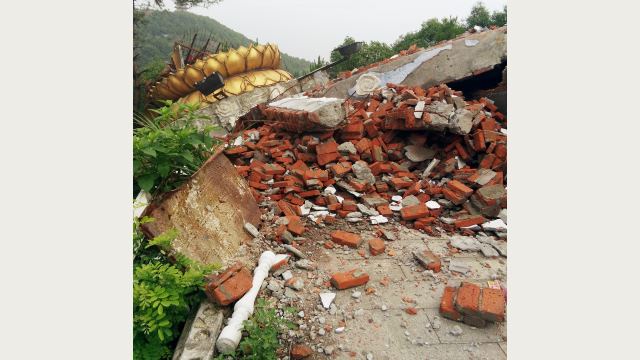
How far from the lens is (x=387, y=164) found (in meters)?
4.92

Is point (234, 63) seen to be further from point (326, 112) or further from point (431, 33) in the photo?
point (431, 33)

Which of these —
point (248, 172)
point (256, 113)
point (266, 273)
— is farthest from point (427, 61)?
point (266, 273)

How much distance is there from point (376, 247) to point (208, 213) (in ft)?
5.16

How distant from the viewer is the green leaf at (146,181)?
2.68 m

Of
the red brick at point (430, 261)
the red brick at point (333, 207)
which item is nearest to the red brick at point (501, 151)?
the red brick at point (430, 261)

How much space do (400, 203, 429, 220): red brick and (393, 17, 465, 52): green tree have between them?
51.9 ft

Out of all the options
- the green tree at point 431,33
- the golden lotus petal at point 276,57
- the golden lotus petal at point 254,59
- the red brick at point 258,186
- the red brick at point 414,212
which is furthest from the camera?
the green tree at point 431,33

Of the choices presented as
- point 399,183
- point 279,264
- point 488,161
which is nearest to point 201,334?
point 279,264

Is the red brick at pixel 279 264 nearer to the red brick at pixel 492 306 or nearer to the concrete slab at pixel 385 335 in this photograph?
the concrete slab at pixel 385 335

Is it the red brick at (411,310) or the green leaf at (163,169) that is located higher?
the green leaf at (163,169)

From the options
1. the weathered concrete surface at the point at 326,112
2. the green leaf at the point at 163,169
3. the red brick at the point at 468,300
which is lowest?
the red brick at the point at 468,300

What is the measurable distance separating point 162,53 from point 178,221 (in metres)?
30.9

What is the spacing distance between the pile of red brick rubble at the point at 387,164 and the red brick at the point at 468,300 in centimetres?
131

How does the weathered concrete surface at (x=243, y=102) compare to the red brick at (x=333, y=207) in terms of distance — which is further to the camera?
the weathered concrete surface at (x=243, y=102)
